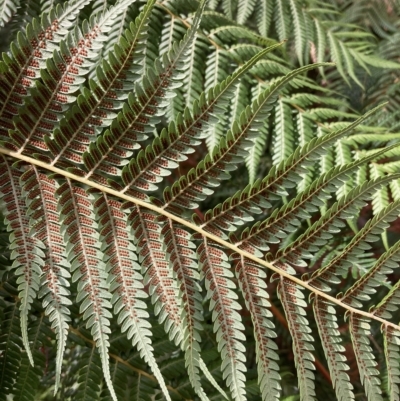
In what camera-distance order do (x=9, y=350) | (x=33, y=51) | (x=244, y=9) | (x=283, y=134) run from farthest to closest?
(x=244, y=9)
(x=283, y=134)
(x=9, y=350)
(x=33, y=51)

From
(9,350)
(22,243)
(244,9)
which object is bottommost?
(9,350)

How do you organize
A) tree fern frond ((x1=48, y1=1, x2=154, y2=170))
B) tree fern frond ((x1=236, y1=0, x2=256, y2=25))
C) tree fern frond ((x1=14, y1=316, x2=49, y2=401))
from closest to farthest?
tree fern frond ((x1=48, y1=1, x2=154, y2=170)) → tree fern frond ((x1=14, y1=316, x2=49, y2=401)) → tree fern frond ((x1=236, y1=0, x2=256, y2=25))

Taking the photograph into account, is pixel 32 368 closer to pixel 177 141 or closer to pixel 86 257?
pixel 86 257

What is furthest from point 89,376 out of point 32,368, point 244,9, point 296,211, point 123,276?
point 244,9

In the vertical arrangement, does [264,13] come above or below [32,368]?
above

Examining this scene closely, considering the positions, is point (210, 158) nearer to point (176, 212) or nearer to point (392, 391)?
point (176, 212)

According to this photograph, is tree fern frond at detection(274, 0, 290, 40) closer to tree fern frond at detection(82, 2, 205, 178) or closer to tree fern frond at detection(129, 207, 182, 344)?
tree fern frond at detection(82, 2, 205, 178)

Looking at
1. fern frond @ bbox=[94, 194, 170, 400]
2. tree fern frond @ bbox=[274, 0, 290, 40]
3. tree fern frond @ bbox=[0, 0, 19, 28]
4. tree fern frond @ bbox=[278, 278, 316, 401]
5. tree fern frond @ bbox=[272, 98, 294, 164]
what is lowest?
fern frond @ bbox=[94, 194, 170, 400]

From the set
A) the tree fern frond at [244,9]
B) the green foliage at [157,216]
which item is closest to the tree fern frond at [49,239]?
the green foliage at [157,216]

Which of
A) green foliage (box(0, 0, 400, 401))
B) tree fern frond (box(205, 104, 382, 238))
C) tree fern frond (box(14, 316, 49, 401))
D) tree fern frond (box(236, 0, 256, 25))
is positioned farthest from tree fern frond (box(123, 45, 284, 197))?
tree fern frond (box(236, 0, 256, 25))

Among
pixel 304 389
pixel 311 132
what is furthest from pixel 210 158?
pixel 311 132

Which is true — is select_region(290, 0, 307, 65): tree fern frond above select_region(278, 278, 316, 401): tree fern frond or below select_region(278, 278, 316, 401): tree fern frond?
above

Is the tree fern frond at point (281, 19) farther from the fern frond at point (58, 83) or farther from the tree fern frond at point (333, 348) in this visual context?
the tree fern frond at point (333, 348)

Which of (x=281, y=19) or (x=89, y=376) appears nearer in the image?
(x=89, y=376)
